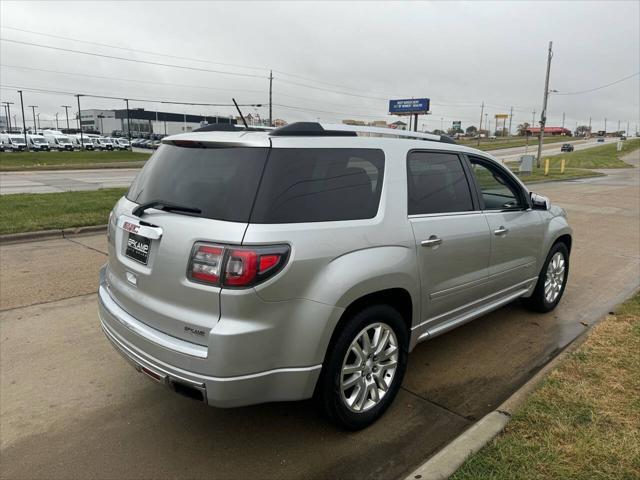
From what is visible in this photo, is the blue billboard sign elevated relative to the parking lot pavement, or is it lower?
elevated

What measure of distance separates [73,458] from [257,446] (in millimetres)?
1033

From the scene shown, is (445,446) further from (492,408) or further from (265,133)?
(265,133)

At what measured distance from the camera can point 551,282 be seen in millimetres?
5141

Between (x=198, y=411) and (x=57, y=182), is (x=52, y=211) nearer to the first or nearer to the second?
(x=198, y=411)

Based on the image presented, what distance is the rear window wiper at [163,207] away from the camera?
8.75ft

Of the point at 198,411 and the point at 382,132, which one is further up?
the point at 382,132

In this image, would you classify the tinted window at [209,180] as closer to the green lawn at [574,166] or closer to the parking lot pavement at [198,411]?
the parking lot pavement at [198,411]

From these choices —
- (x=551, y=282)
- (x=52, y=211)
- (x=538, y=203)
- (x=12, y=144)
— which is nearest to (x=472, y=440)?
(x=538, y=203)

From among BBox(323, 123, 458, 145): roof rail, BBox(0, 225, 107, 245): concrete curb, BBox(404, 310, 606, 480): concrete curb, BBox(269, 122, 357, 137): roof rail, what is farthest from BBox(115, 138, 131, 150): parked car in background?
BBox(404, 310, 606, 480): concrete curb

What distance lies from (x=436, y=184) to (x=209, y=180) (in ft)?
5.40

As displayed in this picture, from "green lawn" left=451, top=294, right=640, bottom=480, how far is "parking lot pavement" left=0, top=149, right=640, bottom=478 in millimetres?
361

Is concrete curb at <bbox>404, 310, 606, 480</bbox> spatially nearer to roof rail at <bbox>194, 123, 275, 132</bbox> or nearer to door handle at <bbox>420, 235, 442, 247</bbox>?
door handle at <bbox>420, 235, 442, 247</bbox>

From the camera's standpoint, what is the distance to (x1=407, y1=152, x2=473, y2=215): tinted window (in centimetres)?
330

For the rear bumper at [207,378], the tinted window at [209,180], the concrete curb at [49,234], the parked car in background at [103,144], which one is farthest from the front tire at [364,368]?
the parked car in background at [103,144]
